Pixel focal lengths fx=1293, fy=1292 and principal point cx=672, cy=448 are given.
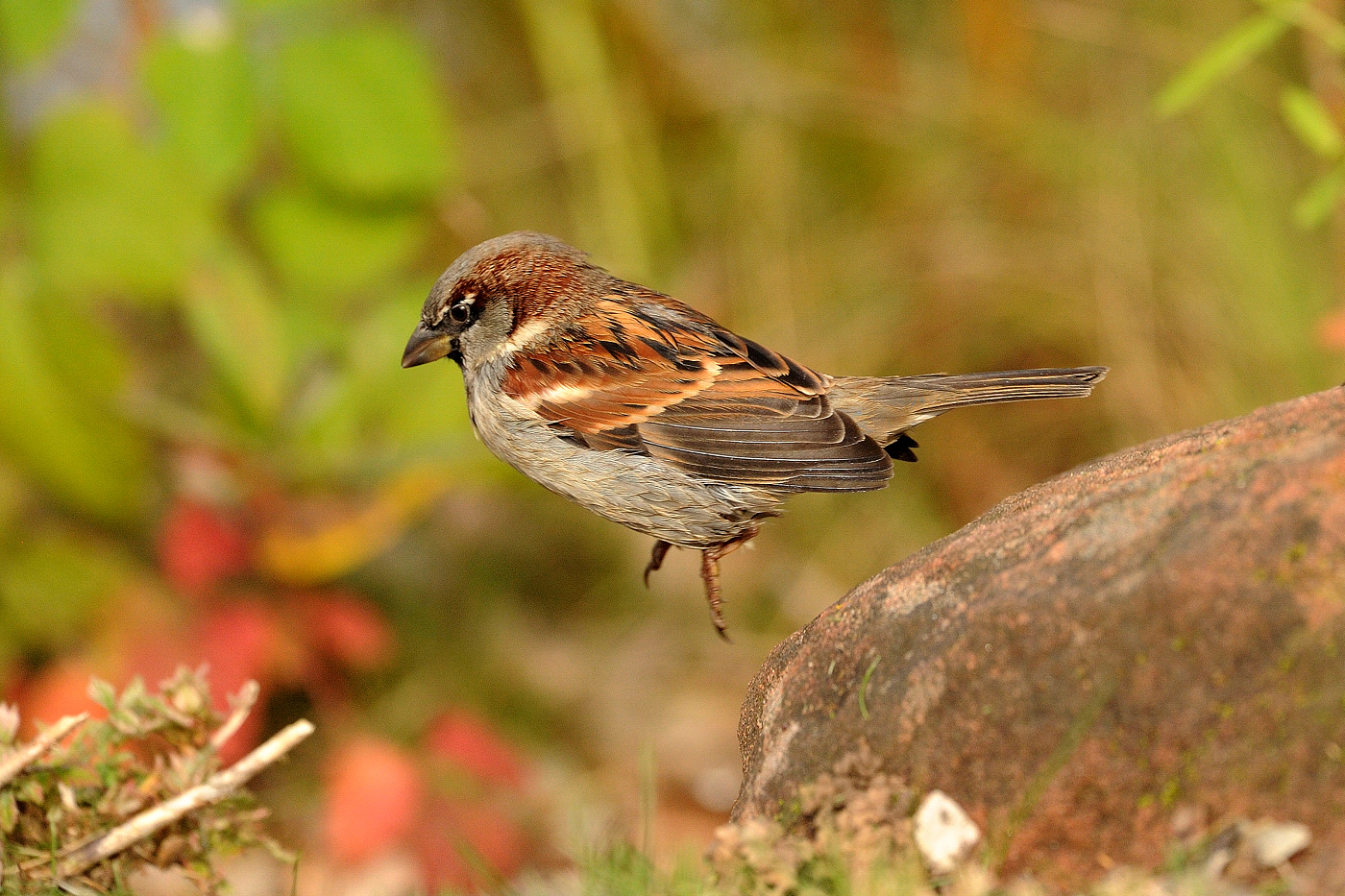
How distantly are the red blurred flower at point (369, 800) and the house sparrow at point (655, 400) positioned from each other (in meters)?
2.41

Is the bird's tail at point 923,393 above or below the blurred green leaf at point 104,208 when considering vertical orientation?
below

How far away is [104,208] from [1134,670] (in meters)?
3.74

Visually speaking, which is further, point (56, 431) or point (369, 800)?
point (369, 800)

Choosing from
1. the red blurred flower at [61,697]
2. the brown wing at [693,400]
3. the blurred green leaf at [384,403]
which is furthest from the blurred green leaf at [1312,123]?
the red blurred flower at [61,697]

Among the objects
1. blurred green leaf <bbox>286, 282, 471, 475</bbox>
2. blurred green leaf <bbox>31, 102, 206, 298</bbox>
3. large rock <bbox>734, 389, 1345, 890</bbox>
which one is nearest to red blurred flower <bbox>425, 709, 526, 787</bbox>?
blurred green leaf <bbox>286, 282, 471, 475</bbox>

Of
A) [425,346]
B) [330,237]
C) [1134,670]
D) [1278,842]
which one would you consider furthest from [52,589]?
[1278,842]

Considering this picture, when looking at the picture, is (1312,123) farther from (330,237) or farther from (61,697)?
(61,697)

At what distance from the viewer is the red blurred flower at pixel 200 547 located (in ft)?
15.9

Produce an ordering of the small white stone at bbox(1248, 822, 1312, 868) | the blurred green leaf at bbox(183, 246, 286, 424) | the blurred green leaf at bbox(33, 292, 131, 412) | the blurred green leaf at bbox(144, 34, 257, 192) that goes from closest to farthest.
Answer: the small white stone at bbox(1248, 822, 1312, 868) → the blurred green leaf at bbox(144, 34, 257, 192) → the blurred green leaf at bbox(33, 292, 131, 412) → the blurred green leaf at bbox(183, 246, 286, 424)

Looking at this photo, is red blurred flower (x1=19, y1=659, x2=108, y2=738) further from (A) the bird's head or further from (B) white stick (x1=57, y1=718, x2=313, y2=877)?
(A) the bird's head

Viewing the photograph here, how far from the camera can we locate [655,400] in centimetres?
302

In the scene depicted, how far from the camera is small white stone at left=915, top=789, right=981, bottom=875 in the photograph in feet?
6.94

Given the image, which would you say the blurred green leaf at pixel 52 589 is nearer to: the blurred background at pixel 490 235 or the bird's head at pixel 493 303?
the blurred background at pixel 490 235

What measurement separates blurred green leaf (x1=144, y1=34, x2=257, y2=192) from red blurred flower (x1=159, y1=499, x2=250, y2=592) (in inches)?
54.0
